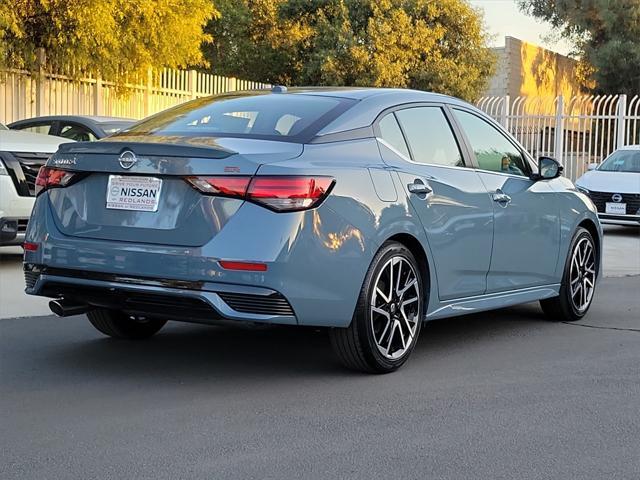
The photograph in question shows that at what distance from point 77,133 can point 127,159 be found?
703cm

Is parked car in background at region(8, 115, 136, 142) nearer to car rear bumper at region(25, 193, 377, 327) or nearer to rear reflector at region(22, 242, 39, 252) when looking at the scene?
rear reflector at region(22, 242, 39, 252)

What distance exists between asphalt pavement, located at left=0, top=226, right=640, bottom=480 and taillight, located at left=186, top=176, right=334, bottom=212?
3.16 ft

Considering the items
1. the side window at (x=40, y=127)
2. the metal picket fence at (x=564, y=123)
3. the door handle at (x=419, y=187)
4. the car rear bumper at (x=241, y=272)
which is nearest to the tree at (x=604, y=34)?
the metal picket fence at (x=564, y=123)

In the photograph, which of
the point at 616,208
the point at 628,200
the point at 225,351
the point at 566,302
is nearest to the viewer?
the point at 225,351

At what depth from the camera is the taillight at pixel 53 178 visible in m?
5.39

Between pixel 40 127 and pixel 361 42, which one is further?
pixel 361 42

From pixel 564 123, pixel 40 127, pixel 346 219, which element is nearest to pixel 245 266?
→ pixel 346 219

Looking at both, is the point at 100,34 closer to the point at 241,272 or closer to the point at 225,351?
the point at 225,351

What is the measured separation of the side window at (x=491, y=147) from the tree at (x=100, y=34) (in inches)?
475

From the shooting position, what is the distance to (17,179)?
930 centimetres

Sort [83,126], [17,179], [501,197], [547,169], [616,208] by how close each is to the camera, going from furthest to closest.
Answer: [616,208] → [83,126] → [17,179] → [547,169] → [501,197]

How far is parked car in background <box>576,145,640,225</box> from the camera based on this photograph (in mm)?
15148

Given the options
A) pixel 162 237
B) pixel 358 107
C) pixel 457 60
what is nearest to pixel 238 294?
pixel 162 237

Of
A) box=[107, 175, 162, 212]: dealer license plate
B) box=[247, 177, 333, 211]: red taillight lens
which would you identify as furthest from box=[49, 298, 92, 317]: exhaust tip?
box=[247, 177, 333, 211]: red taillight lens
